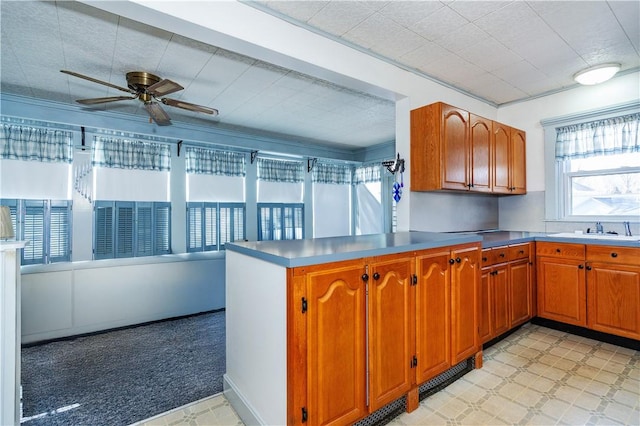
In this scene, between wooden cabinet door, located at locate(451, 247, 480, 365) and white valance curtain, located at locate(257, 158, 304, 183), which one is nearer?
wooden cabinet door, located at locate(451, 247, 480, 365)

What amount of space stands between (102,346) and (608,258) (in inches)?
186

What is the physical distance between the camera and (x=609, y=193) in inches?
124

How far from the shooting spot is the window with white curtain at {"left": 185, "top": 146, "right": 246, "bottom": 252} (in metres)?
3.97

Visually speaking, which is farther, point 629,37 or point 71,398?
point 629,37

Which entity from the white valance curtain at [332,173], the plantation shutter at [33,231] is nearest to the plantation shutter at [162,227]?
the plantation shutter at [33,231]

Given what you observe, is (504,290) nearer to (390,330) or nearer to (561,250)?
(561,250)

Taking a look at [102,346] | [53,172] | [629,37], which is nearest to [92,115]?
[53,172]

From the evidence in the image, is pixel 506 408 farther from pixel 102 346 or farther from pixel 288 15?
pixel 102 346

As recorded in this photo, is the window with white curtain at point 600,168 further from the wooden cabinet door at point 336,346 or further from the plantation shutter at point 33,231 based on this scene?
the plantation shutter at point 33,231

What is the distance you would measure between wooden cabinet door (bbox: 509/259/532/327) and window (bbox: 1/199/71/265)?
450cm

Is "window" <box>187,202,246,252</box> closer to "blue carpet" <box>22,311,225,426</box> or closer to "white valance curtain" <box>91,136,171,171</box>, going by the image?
"white valance curtain" <box>91,136,171,171</box>

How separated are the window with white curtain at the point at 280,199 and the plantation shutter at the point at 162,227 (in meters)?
1.25

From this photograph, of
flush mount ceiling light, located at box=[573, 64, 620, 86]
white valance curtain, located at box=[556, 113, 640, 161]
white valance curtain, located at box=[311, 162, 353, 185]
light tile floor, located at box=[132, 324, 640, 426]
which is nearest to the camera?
light tile floor, located at box=[132, 324, 640, 426]

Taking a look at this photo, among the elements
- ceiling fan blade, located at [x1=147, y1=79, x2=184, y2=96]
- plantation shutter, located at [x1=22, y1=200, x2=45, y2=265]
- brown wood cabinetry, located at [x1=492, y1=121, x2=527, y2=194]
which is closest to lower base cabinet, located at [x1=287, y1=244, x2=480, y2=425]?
brown wood cabinetry, located at [x1=492, y1=121, x2=527, y2=194]
